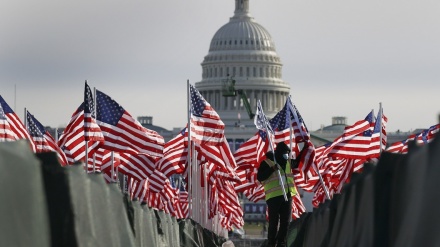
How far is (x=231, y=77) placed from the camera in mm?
184500

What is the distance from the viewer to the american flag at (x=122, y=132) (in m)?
28.4

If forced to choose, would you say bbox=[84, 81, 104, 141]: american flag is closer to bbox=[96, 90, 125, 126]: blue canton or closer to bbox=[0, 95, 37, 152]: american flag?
bbox=[96, 90, 125, 126]: blue canton

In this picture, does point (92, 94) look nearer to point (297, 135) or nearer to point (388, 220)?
point (297, 135)

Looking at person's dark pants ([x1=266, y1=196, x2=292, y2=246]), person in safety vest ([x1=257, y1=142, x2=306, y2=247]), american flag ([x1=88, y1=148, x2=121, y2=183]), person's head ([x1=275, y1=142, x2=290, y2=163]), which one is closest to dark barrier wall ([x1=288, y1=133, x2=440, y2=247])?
person's head ([x1=275, y1=142, x2=290, y2=163])

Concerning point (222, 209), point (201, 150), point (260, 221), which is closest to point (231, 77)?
point (260, 221)

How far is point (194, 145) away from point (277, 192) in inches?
739

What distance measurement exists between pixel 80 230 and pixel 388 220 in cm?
191

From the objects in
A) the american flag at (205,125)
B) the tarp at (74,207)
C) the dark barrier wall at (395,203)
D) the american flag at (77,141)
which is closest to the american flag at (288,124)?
the american flag at (205,125)

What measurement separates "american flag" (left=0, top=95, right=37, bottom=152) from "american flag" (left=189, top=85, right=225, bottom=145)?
7458mm

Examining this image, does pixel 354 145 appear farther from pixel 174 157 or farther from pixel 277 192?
pixel 277 192

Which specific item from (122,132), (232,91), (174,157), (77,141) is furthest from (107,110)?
(232,91)

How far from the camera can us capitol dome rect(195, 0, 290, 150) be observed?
186250mm

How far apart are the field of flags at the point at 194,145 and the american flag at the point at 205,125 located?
2 centimetres

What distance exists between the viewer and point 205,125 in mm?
33031
